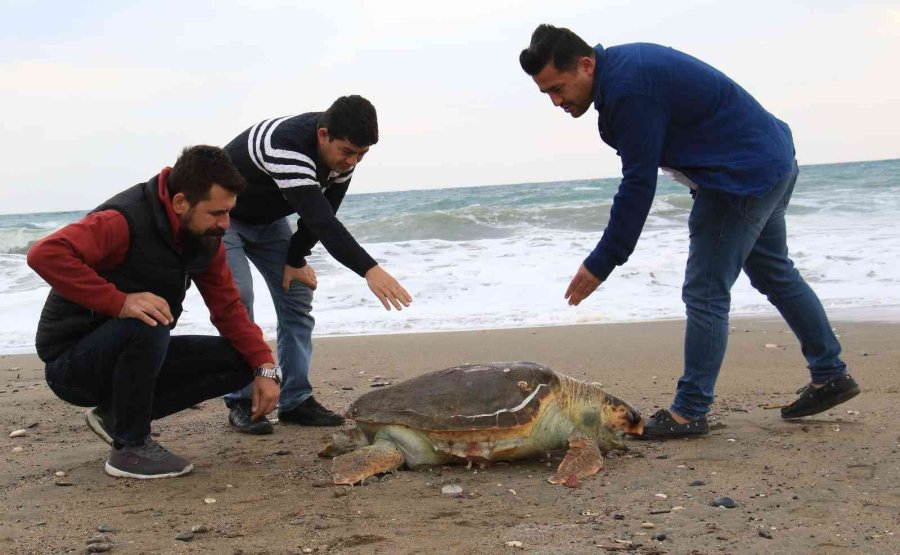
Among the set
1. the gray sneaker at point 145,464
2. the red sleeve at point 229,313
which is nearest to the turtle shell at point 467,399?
the red sleeve at point 229,313

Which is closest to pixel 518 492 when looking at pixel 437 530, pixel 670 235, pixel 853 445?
pixel 437 530

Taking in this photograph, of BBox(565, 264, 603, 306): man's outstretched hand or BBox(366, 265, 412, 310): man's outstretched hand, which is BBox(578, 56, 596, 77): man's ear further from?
BBox(366, 265, 412, 310): man's outstretched hand

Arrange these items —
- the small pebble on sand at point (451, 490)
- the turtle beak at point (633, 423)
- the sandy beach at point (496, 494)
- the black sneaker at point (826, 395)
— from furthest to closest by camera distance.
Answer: the black sneaker at point (826, 395) < the turtle beak at point (633, 423) < the small pebble on sand at point (451, 490) < the sandy beach at point (496, 494)

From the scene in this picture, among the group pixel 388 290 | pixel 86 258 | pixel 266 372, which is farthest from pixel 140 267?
pixel 388 290

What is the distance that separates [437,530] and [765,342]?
14.6 feet

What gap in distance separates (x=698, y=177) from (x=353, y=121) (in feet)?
5.09

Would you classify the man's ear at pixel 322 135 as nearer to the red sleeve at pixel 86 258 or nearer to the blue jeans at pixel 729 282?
the red sleeve at pixel 86 258

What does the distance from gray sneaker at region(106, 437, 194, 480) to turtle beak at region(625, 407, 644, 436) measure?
1.96 metres

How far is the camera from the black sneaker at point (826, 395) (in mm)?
4129

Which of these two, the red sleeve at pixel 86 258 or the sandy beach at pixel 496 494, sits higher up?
the red sleeve at pixel 86 258

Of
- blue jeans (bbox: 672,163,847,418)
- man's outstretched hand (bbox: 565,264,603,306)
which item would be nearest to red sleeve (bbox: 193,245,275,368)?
man's outstretched hand (bbox: 565,264,603,306)

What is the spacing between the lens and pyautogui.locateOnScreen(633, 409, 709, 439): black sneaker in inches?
159

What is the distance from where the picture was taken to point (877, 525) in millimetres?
2758

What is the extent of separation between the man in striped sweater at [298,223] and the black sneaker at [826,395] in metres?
2.01
